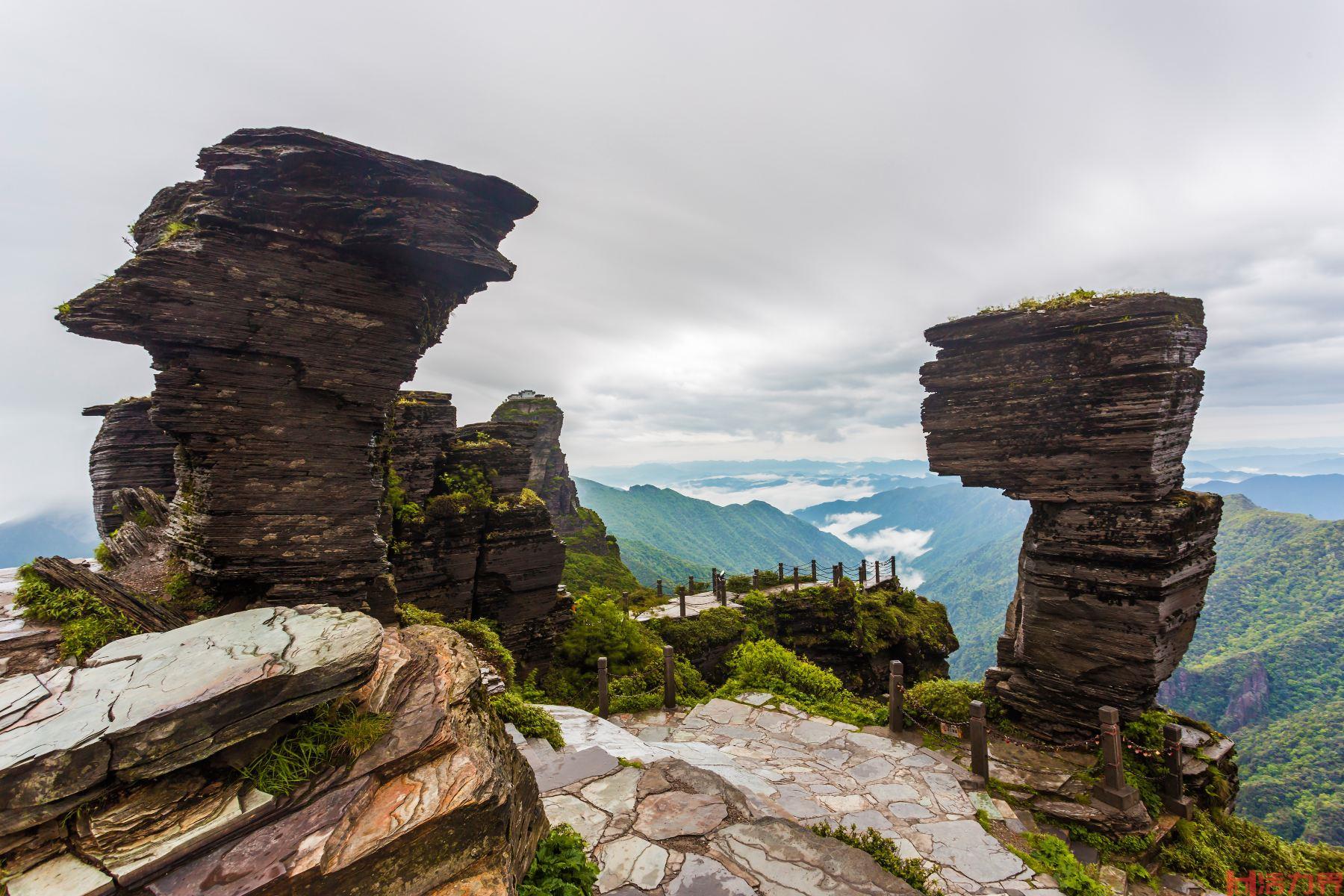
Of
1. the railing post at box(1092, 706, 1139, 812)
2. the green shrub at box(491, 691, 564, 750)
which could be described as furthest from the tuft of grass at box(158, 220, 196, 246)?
the railing post at box(1092, 706, 1139, 812)

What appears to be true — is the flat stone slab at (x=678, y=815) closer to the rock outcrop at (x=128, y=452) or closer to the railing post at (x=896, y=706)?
the railing post at (x=896, y=706)

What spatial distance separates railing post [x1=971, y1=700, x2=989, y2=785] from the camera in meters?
8.84

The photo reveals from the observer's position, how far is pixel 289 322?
9641mm

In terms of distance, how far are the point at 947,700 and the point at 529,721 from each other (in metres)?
8.75

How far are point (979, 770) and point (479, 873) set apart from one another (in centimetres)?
891

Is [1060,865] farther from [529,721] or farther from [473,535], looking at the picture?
[473,535]

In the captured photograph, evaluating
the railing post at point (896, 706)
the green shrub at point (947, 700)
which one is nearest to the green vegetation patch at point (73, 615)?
the railing post at point (896, 706)

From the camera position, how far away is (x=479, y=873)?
139 inches

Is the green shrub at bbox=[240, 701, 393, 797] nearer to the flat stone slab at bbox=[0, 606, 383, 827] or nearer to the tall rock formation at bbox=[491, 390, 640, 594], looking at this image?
the flat stone slab at bbox=[0, 606, 383, 827]

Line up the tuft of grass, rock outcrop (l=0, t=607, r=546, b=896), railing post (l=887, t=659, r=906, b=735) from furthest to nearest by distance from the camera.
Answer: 1. railing post (l=887, t=659, r=906, b=735)
2. the tuft of grass
3. rock outcrop (l=0, t=607, r=546, b=896)

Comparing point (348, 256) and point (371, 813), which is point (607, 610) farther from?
point (371, 813)

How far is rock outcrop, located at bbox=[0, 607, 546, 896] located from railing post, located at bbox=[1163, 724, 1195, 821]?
35.0ft

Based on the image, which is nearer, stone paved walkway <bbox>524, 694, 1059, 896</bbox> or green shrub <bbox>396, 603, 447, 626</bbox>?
stone paved walkway <bbox>524, 694, 1059, 896</bbox>

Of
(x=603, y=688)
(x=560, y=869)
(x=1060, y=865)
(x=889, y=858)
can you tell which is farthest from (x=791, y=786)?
(x=603, y=688)
